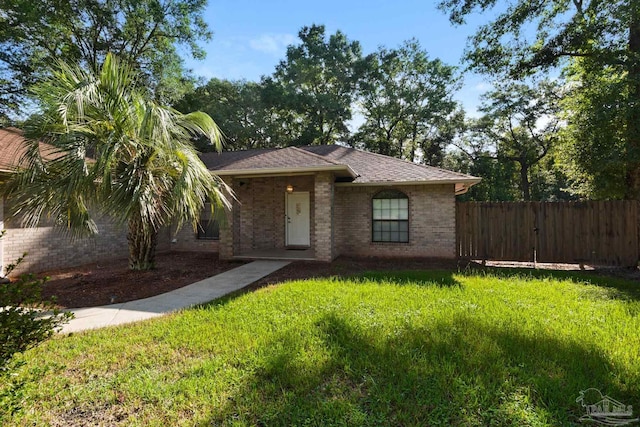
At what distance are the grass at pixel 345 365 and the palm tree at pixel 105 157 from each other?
273 cm

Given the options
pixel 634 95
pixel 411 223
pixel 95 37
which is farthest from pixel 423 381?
pixel 95 37

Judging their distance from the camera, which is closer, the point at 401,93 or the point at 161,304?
the point at 161,304

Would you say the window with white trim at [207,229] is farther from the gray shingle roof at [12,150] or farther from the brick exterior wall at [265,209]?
the gray shingle roof at [12,150]

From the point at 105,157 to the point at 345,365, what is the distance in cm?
542

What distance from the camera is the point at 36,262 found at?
811 cm

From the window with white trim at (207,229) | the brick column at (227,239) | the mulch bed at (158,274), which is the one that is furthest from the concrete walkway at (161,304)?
the window with white trim at (207,229)

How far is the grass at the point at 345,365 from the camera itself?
2539 mm

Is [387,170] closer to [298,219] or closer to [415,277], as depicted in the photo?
[298,219]

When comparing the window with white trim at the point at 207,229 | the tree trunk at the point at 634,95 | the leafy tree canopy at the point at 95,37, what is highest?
the leafy tree canopy at the point at 95,37

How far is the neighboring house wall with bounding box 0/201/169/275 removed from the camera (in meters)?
7.61

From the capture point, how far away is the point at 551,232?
927 cm

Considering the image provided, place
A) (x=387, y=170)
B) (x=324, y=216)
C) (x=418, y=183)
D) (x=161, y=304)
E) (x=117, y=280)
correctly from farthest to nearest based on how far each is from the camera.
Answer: (x=387, y=170) < (x=418, y=183) < (x=324, y=216) < (x=117, y=280) < (x=161, y=304)

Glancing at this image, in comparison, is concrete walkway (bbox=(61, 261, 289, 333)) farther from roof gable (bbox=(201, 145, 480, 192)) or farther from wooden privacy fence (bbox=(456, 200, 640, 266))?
wooden privacy fence (bbox=(456, 200, 640, 266))

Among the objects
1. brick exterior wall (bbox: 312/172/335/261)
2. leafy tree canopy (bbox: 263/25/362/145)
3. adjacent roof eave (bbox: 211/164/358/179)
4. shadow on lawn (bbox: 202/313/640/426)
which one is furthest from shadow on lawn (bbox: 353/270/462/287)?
leafy tree canopy (bbox: 263/25/362/145)
